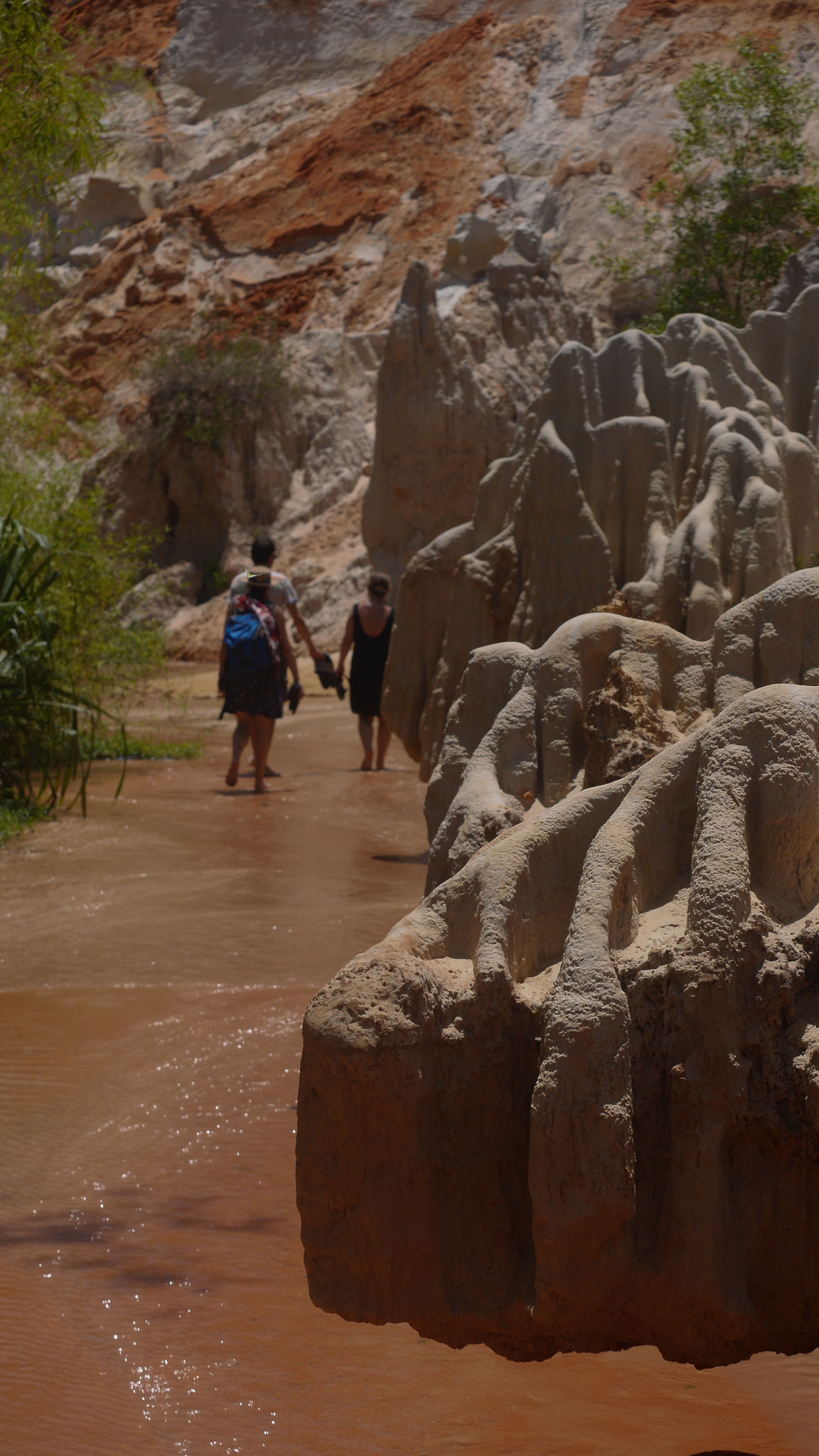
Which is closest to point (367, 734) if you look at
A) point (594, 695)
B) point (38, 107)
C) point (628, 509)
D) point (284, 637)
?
point (284, 637)

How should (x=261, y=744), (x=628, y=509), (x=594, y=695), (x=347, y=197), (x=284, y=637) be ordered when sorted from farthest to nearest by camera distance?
(x=347, y=197) < (x=261, y=744) < (x=284, y=637) < (x=628, y=509) < (x=594, y=695)

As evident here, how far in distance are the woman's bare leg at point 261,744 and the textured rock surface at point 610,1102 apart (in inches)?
281

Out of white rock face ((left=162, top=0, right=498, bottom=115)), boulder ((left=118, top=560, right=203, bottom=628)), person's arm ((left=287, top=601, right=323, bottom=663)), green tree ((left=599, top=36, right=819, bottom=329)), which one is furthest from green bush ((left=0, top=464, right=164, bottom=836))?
white rock face ((left=162, top=0, right=498, bottom=115))

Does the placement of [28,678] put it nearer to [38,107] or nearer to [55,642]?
[55,642]

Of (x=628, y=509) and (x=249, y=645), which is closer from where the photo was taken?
(x=628, y=509)

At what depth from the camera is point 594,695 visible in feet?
14.6

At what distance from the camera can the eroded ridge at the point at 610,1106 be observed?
8.63 feet

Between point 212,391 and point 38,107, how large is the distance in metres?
17.6

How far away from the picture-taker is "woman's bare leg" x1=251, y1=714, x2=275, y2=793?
33.1 feet

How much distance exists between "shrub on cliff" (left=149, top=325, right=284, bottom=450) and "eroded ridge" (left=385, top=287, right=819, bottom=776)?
1791cm

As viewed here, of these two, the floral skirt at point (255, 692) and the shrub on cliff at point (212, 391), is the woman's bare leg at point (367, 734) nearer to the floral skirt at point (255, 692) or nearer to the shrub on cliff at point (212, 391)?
the floral skirt at point (255, 692)

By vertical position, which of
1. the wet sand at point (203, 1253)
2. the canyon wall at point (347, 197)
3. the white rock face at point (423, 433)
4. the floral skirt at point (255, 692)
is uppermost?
the canyon wall at point (347, 197)

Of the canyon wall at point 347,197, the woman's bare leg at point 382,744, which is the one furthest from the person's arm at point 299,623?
the canyon wall at point 347,197

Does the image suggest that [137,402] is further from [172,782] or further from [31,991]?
[31,991]
